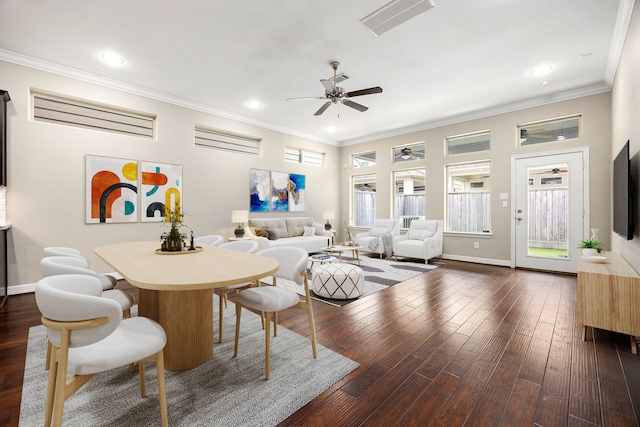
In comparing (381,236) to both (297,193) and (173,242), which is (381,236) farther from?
(173,242)

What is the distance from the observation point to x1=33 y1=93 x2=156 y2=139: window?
154 inches

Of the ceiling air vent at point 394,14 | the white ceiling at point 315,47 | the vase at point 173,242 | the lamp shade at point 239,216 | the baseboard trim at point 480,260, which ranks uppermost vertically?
the white ceiling at point 315,47

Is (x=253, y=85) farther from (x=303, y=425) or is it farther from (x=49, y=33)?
(x=303, y=425)

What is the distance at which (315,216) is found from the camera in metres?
7.61

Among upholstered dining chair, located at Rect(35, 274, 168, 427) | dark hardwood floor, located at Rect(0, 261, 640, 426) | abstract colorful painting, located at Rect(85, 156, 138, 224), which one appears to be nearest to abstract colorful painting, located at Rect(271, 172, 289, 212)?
abstract colorful painting, located at Rect(85, 156, 138, 224)

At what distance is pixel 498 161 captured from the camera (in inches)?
218

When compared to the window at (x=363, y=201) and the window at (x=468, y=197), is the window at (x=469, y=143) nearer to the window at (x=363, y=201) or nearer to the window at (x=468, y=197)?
the window at (x=468, y=197)

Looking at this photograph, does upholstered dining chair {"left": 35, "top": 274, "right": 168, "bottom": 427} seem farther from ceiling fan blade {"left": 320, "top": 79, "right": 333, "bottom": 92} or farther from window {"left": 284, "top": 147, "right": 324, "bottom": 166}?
window {"left": 284, "top": 147, "right": 324, "bottom": 166}

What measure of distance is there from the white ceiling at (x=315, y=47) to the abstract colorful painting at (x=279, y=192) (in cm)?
189

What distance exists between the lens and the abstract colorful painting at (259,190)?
6164 mm

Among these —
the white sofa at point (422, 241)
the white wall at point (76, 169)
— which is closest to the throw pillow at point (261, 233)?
the white wall at point (76, 169)

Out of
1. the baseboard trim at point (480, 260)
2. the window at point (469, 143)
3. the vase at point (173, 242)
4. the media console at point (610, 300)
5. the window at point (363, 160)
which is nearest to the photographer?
the media console at point (610, 300)

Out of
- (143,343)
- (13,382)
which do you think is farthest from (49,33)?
(143,343)

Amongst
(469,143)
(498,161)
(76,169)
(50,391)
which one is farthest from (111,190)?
(498,161)
